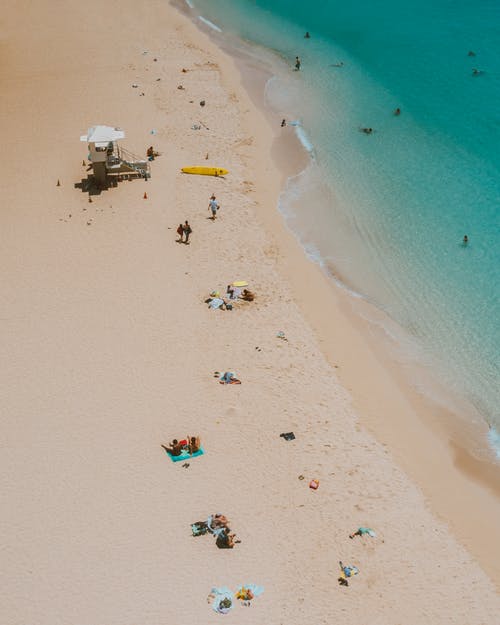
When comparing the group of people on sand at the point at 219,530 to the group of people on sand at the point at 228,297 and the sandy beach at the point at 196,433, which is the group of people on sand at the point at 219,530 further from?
the group of people on sand at the point at 228,297

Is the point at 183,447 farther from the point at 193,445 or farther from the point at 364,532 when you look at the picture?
the point at 364,532

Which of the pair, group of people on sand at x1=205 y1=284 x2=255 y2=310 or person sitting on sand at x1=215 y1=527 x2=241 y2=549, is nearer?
person sitting on sand at x1=215 y1=527 x2=241 y2=549

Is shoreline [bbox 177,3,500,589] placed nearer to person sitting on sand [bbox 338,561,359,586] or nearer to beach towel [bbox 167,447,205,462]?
person sitting on sand [bbox 338,561,359,586]

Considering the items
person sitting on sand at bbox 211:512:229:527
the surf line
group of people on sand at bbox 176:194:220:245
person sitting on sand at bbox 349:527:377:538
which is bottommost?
person sitting on sand at bbox 211:512:229:527

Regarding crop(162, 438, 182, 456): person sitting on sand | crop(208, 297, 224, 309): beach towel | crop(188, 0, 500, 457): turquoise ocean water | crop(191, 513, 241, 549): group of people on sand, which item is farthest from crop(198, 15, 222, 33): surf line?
crop(191, 513, 241, 549): group of people on sand

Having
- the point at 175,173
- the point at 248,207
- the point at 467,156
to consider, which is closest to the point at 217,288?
the point at 248,207
